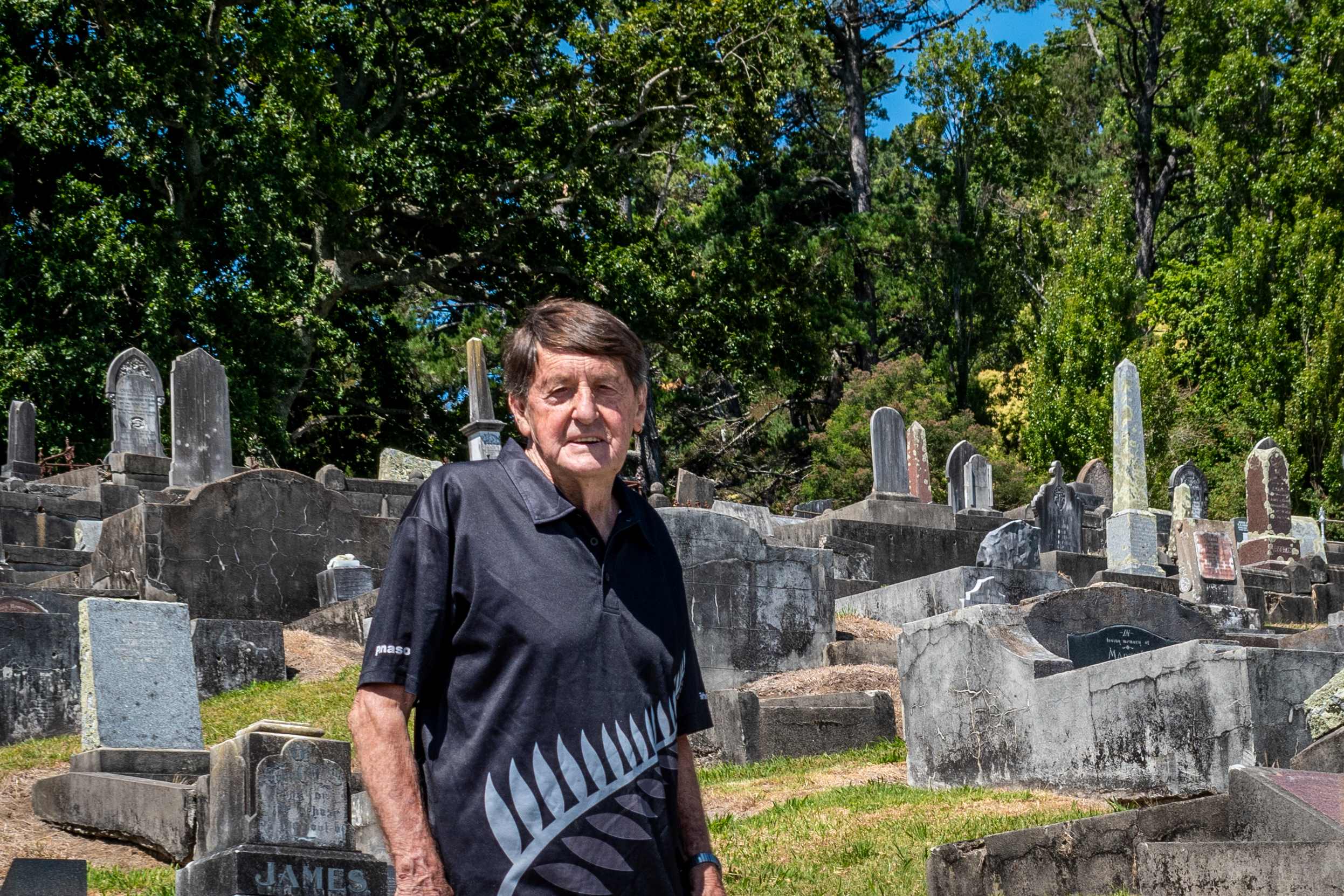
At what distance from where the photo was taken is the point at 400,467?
2252 cm

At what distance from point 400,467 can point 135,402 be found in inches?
156

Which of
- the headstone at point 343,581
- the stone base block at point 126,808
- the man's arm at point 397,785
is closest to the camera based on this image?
the man's arm at point 397,785

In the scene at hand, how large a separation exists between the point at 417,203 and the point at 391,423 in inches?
179

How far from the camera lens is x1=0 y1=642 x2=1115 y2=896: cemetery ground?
6.62 metres

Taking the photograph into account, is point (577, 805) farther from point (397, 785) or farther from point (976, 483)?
point (976, 483)

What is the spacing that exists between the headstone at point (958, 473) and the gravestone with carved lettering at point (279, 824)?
19206mm

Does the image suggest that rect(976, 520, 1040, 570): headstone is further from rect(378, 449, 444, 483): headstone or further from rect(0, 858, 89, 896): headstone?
rect(0, 858, 89, 896): headstone

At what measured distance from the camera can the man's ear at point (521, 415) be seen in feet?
9.78

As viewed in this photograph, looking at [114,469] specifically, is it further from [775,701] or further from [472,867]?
[472,867]

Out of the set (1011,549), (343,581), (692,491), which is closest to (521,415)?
(343,581)

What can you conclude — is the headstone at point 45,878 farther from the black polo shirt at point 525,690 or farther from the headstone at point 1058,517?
the headstone at point 1058,517

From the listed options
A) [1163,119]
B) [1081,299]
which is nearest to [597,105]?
[1081,299]

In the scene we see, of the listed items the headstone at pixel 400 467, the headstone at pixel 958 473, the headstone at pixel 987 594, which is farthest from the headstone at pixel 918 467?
the headstone at pixel 987 594

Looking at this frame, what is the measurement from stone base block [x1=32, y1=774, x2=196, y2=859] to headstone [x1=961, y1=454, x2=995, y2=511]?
19033mm
